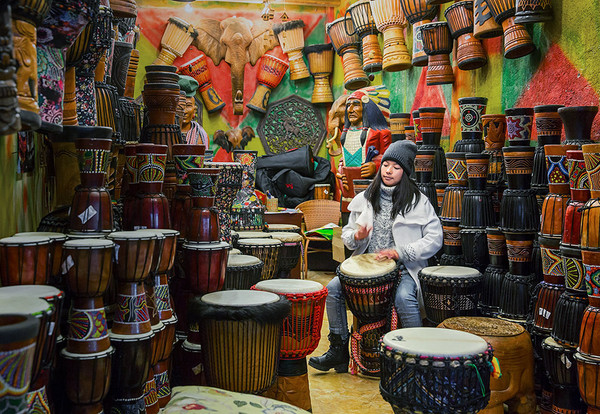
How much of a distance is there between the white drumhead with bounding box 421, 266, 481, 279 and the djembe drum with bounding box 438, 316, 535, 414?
0.52 metres

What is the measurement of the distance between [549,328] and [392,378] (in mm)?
1072

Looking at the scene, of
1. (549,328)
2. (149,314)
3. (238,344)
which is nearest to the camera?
(149,314)

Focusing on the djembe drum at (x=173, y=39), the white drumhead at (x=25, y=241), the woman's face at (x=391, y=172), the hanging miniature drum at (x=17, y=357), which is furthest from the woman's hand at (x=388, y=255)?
the djembe drum at (x=173, y=39)

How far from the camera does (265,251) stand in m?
4.01

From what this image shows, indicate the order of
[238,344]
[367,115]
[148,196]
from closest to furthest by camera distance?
[148,196], [238,344], [367,115]

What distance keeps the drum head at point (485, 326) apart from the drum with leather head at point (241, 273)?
3.35 ft

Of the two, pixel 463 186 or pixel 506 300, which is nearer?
pixel 506 300

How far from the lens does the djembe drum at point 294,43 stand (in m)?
9.52

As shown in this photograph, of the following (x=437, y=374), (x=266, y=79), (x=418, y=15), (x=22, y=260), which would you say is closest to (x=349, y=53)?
(x=418, y=15)

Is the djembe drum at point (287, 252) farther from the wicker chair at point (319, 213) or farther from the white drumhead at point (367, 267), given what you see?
the wicker chair at point (319, 213)

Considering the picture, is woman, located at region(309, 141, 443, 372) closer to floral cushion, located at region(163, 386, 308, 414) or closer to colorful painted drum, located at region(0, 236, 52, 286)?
floral cushion, located at region(163, 386, 308, 414)

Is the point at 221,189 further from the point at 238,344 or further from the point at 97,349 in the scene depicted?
the point at 97,349

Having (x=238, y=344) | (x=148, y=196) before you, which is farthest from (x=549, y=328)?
(x=148, y=196)

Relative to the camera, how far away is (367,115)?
571cm
